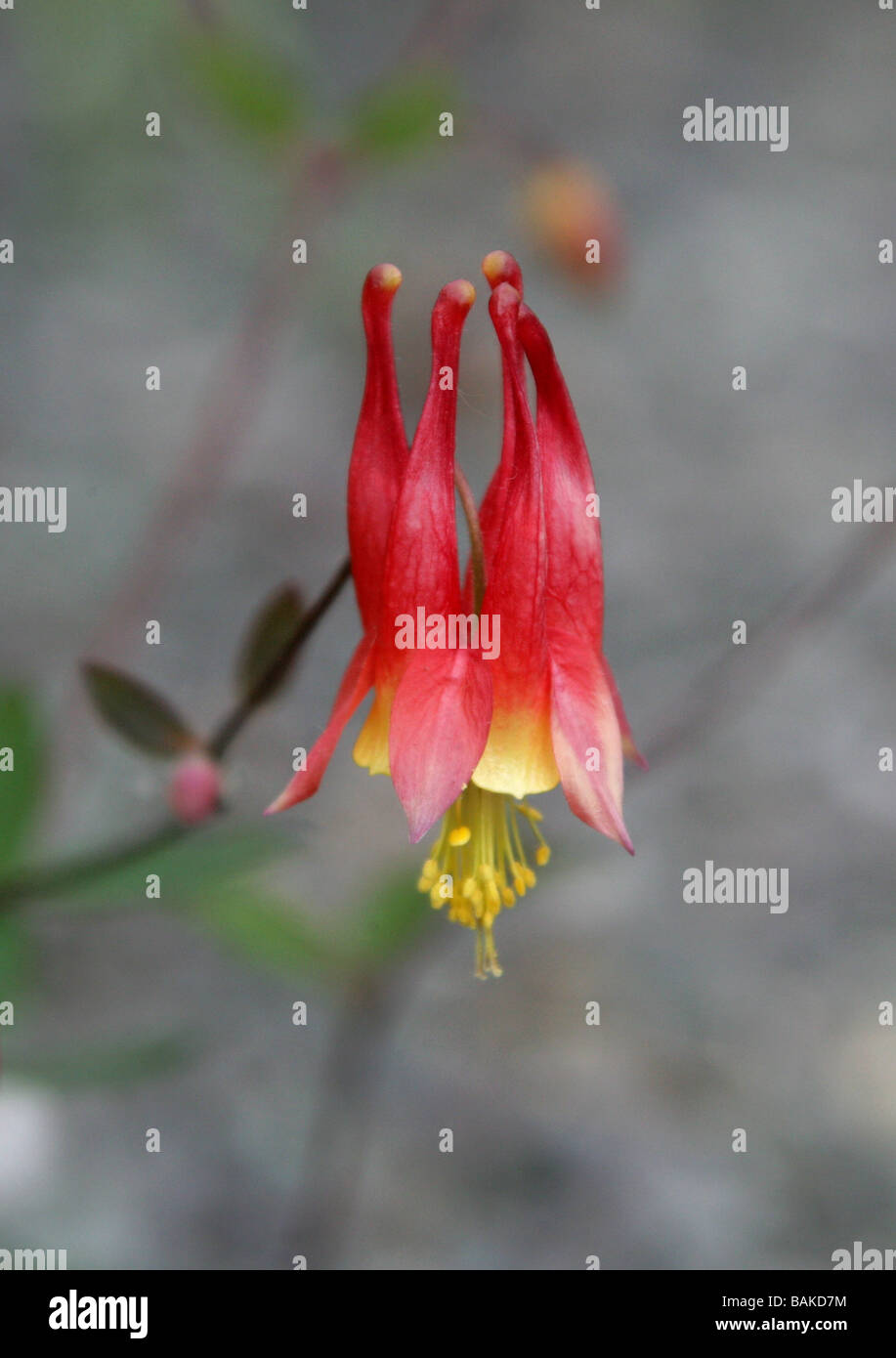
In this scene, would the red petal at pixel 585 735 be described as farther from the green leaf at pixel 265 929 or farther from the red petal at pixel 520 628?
the green leaf at pixel 265 929

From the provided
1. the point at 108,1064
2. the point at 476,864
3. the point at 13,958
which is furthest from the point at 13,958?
the point at 476,864

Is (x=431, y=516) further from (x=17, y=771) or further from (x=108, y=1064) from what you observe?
(x=108, y=1064)

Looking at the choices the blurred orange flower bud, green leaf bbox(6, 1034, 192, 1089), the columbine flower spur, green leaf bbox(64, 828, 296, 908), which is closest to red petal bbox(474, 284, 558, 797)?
the columbine flower spur

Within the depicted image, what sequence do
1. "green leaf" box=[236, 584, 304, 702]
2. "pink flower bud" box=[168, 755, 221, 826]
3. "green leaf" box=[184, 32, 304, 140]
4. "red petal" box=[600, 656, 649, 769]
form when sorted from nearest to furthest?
"red petal" box=[600, 656, 649, 769]
"green leaf" box=[236, 584, 304, 702]
"pink flower bud" box=[168, 755, 221, 826]
"green leaf" box=[184, 32, 304, 140]

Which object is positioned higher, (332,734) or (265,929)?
(332,734)

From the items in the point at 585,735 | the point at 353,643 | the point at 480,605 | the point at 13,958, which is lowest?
the point at 13,958

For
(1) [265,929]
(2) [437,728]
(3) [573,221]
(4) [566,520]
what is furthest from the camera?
(3) [573,221]

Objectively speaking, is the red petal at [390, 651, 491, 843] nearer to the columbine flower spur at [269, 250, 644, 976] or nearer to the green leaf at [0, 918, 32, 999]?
the columbine flower spur at [269, 250, 644, 976]

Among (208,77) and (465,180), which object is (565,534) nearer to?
(208,77)
